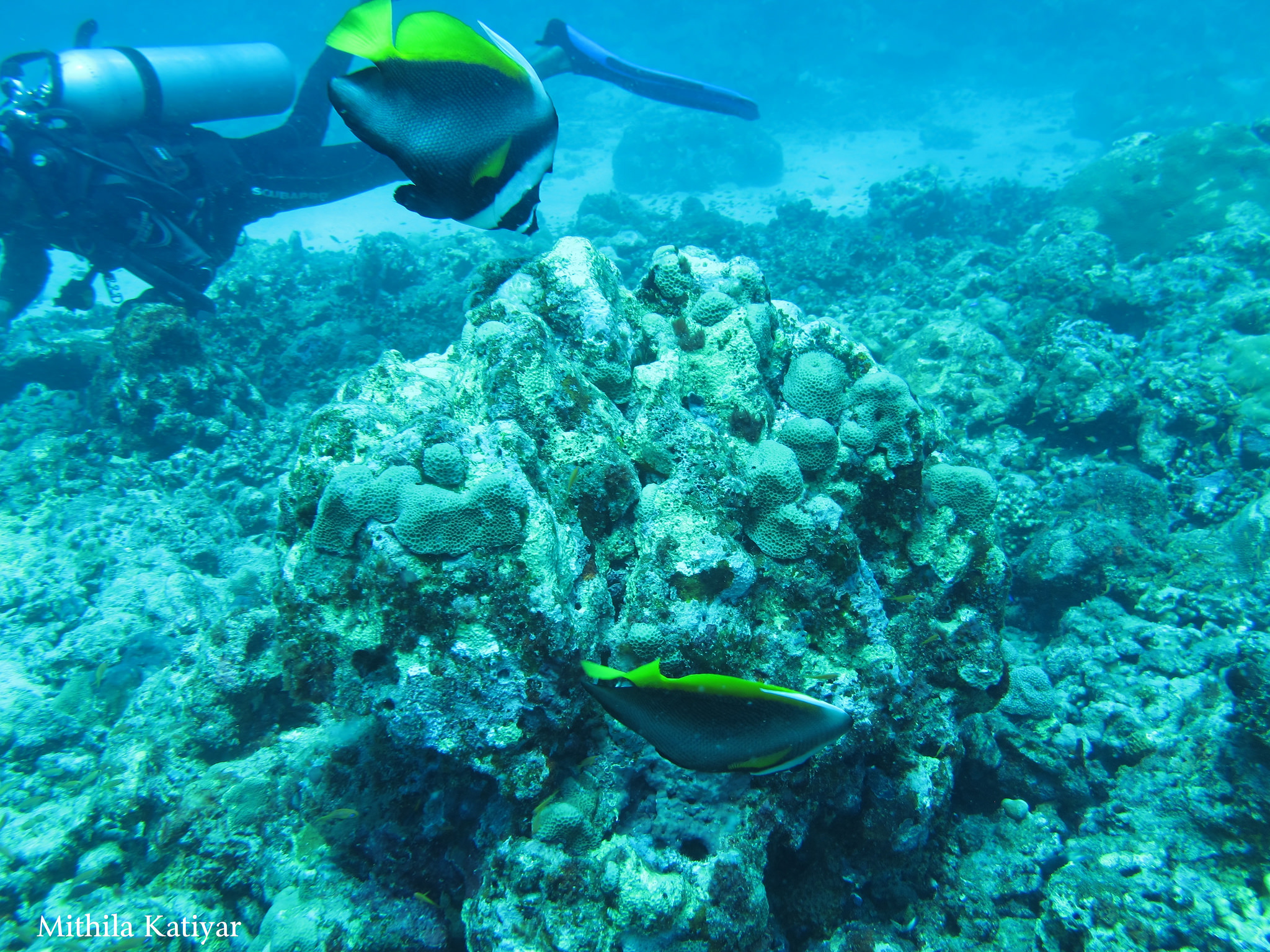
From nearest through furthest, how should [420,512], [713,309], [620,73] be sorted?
[420,512], [713,309], [620,73]

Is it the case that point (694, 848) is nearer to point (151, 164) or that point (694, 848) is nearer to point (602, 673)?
point (602, 673)

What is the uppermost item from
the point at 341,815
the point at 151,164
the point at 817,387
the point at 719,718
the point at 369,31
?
the point at 151,164

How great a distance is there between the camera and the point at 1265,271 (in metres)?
8.78

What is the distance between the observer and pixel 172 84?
8695mm

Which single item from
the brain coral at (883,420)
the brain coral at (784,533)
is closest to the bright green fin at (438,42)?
the brain coral at (784,533)

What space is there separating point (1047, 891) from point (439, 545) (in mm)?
3745

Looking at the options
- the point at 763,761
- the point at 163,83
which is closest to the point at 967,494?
the point at 763,761

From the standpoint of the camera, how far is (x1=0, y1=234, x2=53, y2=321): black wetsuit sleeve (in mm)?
7617

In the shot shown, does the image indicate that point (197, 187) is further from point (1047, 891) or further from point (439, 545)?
point (1047, 891)

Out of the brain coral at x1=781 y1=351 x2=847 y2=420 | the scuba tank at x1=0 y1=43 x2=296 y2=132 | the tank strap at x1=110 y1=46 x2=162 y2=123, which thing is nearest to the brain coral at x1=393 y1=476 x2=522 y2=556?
the brain coral at x1=781 y1=351 x2=847 y2=420

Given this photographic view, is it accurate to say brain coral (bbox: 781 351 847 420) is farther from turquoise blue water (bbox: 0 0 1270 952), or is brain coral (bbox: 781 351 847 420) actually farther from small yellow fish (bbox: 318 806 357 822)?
small yellow fish (bbox: 318 806 357 822)

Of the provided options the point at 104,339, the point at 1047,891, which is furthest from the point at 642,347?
the point at 104,339

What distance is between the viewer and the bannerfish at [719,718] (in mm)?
1542

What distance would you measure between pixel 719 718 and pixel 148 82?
12.4 meters
